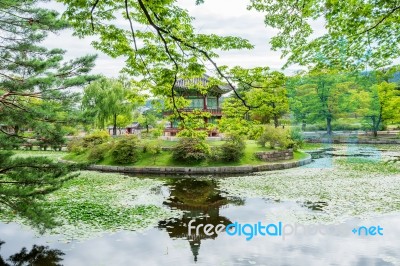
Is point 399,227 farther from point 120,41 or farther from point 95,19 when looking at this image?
point 95,19

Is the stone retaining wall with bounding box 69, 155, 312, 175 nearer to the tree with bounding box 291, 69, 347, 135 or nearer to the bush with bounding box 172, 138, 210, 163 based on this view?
the bush with bounding box 172, 138, 210, 163

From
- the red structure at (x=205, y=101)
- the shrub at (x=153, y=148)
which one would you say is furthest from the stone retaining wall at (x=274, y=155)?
the red structure at (x=205, y=101)

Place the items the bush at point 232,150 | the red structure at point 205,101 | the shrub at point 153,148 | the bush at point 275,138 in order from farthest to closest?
the red structure at point 205,101, the bush at point 275,138, the shrub at point 153,148, the bush at point 232,150

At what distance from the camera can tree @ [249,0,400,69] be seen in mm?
4855

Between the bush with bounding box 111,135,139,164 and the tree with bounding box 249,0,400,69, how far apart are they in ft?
43.3

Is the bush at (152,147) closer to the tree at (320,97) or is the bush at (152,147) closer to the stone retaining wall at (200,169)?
the stone retaining wall at (200,169)

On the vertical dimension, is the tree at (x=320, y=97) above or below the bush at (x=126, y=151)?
above

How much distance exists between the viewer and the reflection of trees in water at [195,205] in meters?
7.12

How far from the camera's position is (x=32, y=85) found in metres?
6.57

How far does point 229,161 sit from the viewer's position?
56.0ft

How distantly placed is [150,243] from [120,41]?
4.15 meters

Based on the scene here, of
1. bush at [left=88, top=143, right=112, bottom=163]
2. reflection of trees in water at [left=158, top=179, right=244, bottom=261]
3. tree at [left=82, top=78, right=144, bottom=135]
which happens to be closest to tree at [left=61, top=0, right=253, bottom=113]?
reflection of trees in water at [left=158, top=179, right=244, bottom=261]

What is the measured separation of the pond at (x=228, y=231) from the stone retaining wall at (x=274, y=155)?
5.64 meters

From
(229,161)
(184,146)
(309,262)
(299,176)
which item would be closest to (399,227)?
(309,262)
